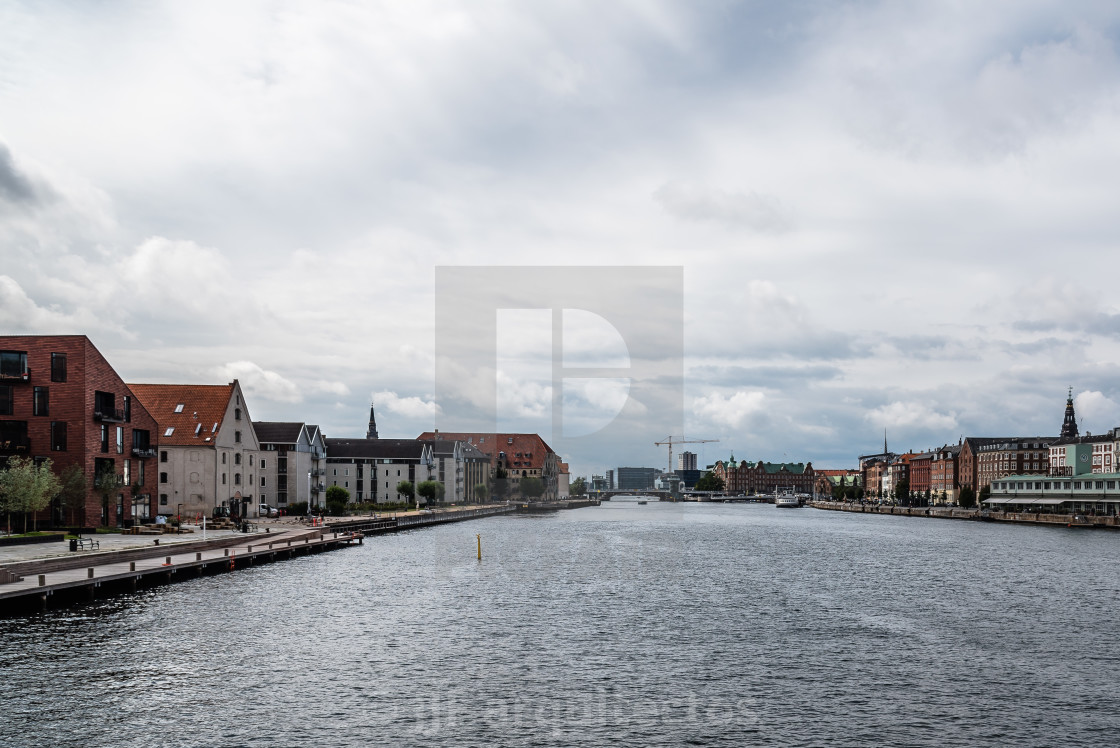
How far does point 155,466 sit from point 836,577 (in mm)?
74748

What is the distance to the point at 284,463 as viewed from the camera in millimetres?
143250

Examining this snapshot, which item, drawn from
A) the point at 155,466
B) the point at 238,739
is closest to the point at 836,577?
the point at 238,739

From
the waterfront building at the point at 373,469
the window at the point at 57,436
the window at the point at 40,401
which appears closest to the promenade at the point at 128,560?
the window at the point at 57,436

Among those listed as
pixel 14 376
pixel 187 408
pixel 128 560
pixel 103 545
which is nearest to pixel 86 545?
pixel 103 545

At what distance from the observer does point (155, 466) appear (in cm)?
9869

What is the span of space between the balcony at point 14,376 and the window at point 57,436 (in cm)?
479

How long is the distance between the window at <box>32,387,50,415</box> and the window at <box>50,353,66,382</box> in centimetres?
129

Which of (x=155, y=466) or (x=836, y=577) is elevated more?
(x=155, y=466)

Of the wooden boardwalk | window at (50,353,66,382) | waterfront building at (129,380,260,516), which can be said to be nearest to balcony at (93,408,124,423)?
window at (50,353,66,382)

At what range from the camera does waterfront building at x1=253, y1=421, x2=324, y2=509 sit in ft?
468

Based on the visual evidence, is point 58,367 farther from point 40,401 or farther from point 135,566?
point 135,566

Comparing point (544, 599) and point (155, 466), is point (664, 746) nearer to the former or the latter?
point (544, 599)

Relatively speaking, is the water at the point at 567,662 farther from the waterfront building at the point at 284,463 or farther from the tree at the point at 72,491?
Result: the waterfront building at the point at 284,463

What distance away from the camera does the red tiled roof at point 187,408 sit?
115 m
